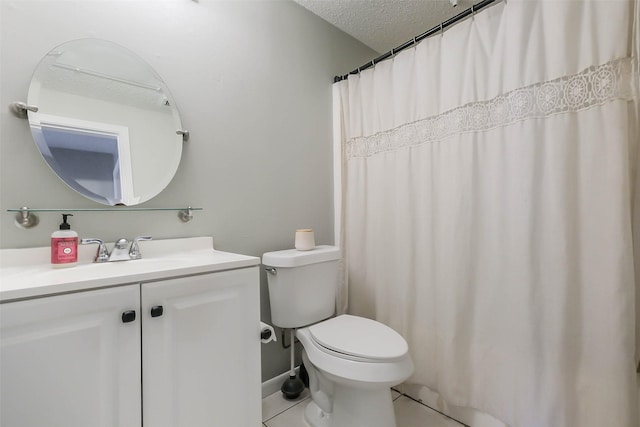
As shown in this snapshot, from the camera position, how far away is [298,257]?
1351 mm

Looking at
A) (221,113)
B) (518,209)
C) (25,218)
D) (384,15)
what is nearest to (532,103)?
(518,209)

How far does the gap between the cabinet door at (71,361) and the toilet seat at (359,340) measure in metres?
0.68

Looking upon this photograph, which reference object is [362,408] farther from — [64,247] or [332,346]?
[64,247]

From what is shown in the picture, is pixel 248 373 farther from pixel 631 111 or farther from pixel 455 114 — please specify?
pixel 631 111

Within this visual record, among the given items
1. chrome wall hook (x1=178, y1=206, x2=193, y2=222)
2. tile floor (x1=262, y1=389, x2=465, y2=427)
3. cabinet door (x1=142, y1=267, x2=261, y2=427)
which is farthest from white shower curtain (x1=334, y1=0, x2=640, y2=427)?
chrome wall hook (x1=178, y1=206, x2=193, y2=222)

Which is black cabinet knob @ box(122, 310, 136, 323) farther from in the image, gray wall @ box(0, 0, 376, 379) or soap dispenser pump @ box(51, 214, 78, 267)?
gray wall @ box(0, 0, 376, 379)

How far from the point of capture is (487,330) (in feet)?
3.94

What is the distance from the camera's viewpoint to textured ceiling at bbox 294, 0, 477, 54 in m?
1.59

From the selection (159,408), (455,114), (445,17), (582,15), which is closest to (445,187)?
(455,114)

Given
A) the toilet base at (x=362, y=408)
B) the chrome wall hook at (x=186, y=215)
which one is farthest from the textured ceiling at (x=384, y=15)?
the toilet base at (x=362, y=408)

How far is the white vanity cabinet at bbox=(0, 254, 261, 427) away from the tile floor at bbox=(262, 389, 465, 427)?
42 centimetres

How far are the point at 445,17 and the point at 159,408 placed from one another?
235 cm

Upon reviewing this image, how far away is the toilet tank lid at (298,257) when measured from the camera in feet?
4.39

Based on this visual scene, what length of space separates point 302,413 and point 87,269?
1.17 m
